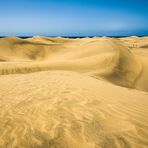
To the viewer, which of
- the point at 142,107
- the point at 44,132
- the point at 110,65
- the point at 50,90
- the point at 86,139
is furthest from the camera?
the point at 110,65

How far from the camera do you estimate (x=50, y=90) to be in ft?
20.5

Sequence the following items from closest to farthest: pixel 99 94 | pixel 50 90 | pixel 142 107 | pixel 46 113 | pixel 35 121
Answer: pixel 35 121 < pixel 46 113 < pixel 142 107 < pixel 99 94 < pixel 50 90

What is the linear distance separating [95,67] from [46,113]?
379 inches

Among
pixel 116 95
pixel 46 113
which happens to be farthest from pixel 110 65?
pixel 46 113

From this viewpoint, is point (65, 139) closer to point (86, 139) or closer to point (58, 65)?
point (86, 139)

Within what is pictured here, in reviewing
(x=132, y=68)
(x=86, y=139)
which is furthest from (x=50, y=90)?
(x=132, y=68)

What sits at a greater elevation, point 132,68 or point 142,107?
point 142,107

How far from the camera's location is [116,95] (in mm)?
5941

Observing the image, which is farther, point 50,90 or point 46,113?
point 50,90

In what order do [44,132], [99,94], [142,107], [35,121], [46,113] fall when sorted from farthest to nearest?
[99,94] < [142,107] < [46,113] < [35,121] < [44,132]

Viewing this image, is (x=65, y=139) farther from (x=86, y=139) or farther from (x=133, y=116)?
(x=133, y=116)

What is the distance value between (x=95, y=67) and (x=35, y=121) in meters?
10.0

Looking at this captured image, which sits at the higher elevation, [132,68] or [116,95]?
[116,95]

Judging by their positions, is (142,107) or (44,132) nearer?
(44,132)
